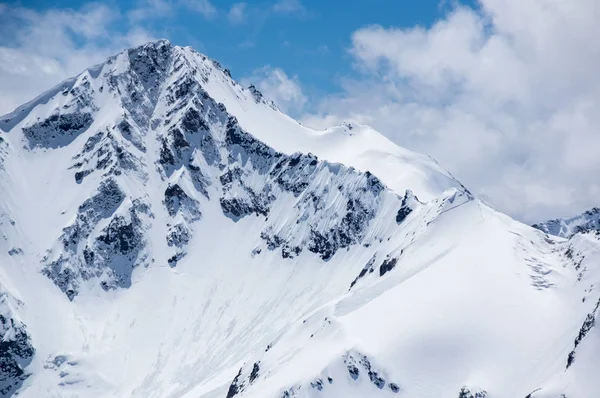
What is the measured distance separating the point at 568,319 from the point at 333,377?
51.0 m

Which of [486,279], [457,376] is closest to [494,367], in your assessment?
[457,376]

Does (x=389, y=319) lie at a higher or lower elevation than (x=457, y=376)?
higher

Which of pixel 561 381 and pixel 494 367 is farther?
pixel 494 367

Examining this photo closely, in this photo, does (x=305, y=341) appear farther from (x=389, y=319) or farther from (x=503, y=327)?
(x=503, y=327)

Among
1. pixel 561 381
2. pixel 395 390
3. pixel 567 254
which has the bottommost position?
pixel 561 381

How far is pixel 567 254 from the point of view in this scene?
18288cm

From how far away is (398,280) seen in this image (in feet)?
630

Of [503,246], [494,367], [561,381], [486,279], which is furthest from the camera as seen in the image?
[503,246]

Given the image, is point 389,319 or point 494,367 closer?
point 494,367

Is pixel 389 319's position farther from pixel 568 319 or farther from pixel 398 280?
pixel 568 319

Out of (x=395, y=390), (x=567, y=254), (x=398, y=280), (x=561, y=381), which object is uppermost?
(x=398, y=280)

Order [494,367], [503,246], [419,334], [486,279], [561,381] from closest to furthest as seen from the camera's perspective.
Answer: [561,381], [494,367], [419,334], [486,279], [503,246]

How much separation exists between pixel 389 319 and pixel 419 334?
32.3 ft

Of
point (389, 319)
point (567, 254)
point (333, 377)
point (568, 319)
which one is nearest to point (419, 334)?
point (389, 319)
